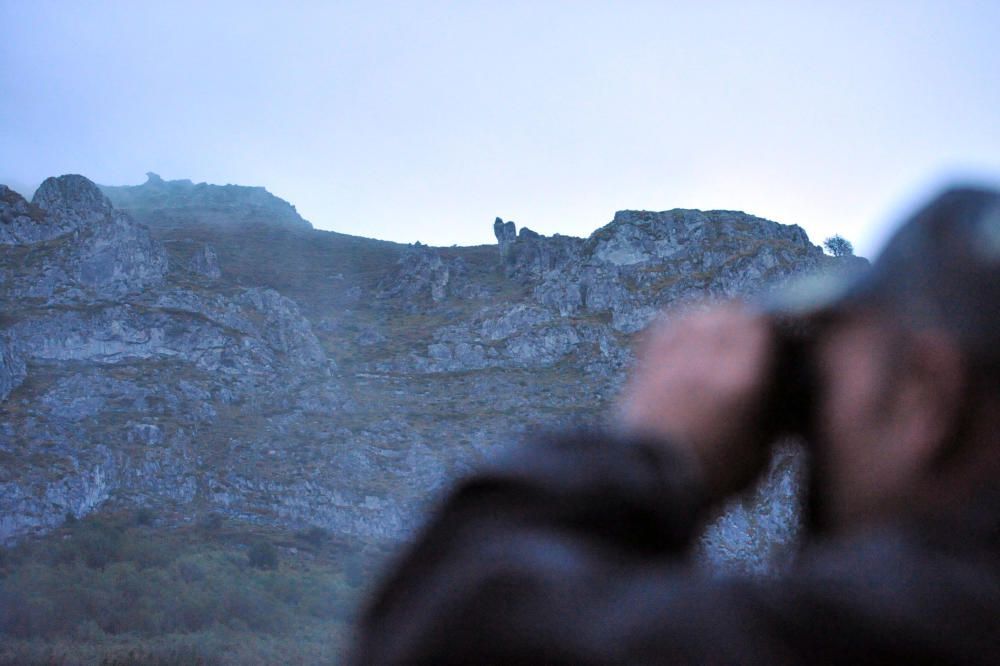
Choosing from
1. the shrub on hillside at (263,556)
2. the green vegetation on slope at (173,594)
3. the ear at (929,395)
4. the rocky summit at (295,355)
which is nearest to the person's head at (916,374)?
the ear at (929,395)

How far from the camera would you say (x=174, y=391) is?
34531mm

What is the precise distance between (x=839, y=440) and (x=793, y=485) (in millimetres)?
62

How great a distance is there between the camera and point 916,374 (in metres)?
0.65

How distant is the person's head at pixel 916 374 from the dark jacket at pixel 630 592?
0.06 meters

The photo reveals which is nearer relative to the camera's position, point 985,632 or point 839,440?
point 985,632

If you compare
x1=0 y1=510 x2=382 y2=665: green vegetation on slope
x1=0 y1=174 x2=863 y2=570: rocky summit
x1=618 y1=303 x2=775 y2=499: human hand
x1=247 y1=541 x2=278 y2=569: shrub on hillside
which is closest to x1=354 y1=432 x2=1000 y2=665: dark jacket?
x1=618 y1=303 x2=775 y2=499: human hand

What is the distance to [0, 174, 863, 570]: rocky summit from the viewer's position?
29.3m

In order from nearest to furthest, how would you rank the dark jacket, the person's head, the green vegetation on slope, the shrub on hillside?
1. the dark jacket
2. the person's head
3. the green vegetation on slope
4. the shrub on hillside

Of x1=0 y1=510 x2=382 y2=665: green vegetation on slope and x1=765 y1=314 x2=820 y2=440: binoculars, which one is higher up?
x1=765 y1=314 x2=820 y2=440: binoculars

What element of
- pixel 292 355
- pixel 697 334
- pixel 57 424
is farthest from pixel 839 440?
pixel 292 355

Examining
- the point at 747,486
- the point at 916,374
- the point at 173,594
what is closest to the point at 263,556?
the point at 173,594

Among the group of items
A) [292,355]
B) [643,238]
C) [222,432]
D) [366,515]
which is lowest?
[366,515]

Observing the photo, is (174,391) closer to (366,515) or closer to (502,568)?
(366,515)

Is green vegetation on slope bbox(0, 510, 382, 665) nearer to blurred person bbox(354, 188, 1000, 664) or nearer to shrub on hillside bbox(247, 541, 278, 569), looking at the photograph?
shrub on hillside bbox(247, 541, 278, 569)
